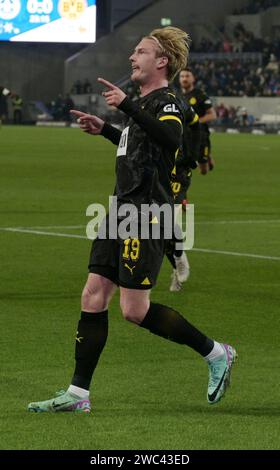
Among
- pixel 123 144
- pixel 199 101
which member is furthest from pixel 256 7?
pixel 123 144

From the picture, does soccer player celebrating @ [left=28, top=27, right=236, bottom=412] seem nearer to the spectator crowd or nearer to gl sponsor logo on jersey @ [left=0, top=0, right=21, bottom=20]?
gl sponsor logo on jersey @ [left=0, top=0, right=21, bottom=20]

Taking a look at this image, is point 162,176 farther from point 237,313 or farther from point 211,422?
point 237,313

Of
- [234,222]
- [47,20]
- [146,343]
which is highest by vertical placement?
[47,20]

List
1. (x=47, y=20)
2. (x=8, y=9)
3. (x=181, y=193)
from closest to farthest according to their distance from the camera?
(x=181, y=193) < (x=8, y=9) < (x=47, y=20)

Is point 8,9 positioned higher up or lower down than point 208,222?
higher up

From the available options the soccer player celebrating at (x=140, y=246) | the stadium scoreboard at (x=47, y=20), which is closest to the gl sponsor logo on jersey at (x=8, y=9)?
the stadium scoreboard at (x=47, y=20)

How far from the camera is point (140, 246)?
7.52 meters

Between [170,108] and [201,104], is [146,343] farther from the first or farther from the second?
[201,104]

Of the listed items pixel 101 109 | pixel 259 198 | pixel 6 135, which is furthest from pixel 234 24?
pixel 259 198

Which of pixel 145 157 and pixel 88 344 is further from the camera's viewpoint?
pixel 88 344

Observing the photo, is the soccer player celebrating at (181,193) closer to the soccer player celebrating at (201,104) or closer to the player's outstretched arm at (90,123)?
the soccer player celebrating at (201,104)

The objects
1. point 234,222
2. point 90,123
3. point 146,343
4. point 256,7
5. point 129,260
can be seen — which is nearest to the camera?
point 129,260

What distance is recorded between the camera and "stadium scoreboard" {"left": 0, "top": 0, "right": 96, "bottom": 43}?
65.6m

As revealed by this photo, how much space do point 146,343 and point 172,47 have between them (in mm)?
3058
